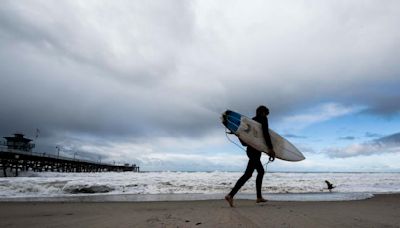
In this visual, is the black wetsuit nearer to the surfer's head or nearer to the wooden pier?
the surfer's head

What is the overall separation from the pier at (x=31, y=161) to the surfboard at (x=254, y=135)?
43450mm

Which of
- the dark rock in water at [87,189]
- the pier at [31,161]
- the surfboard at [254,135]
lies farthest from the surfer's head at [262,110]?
the pier at [31,161]

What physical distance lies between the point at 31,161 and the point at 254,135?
6093 cm

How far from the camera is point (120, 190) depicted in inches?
466

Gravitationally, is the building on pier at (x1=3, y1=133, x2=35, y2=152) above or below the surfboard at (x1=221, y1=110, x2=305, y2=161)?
above

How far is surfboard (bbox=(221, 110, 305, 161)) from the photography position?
5789 mm

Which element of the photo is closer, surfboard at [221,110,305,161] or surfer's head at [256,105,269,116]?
surfboard at [221,110,305,161]

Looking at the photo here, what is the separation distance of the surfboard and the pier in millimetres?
43450

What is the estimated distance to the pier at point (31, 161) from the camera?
45094 mm

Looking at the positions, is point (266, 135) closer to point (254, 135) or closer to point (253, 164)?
point (254, 135)

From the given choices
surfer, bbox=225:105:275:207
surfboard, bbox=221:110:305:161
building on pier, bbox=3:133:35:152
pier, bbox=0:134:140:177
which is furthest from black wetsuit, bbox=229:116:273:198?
building on pier, bbox=3:133:35:152

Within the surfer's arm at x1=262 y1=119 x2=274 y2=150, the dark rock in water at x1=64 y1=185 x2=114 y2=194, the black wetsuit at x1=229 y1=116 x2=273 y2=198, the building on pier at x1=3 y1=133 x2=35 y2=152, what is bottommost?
the dark rock in water at x1=64 y1=185 x2=114 y2=194

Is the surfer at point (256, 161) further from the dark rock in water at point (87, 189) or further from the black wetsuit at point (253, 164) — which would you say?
the dark rock in water at point (87, 189)

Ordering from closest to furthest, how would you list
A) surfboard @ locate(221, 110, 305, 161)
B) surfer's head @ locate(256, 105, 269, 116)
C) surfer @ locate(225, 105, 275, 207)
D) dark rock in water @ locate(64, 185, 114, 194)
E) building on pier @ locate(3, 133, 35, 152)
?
1. surfer @ locate(225, 105, 275, 207)
2. surfboard @ locate(221, 110, 305, 161)
3. surfer's head @ locate(256, 105, 269, 116)
4. dark rock in water @ locate(64, 185, 114, 194)
5. building on pier @ locate(3, 133, 35, 152)
